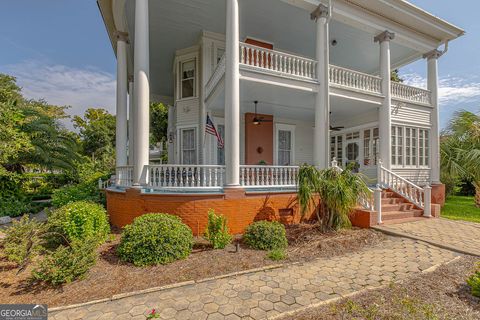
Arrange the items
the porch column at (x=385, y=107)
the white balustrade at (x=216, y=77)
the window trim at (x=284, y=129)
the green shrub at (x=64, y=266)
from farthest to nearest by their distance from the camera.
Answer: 1. the window trim at (x=284, y=129)
2. the porch column at (x=385, y=107)
3. the white balustrade at (x=216, y=77)
4. the green shrub at (x=64, y=266)

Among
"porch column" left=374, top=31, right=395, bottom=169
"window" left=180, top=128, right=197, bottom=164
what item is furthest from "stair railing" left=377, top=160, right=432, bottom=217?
"window" left=180, top=128, right=197, bottom=164

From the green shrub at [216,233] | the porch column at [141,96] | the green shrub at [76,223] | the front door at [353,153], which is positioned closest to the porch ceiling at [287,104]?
the front door at [353,153]

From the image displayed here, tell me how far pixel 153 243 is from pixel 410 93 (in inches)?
504

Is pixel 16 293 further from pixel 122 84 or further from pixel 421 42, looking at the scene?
pixel 421 42

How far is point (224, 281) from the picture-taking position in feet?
13.2

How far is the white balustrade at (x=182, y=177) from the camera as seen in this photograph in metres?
6.56

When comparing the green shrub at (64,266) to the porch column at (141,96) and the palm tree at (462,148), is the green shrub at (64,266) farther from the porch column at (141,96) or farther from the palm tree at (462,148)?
the palm tree at (462,148)

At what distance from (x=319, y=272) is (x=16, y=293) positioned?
520 centimetres

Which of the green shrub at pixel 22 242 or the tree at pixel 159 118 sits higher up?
the tree at pixel 159 118

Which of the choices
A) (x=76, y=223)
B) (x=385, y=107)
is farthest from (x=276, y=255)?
(x=385, y=107)

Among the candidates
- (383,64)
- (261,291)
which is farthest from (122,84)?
(383,64)

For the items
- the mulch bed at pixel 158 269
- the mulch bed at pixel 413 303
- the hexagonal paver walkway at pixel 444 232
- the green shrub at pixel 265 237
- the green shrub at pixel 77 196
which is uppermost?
the green shrub at pixel 77 196

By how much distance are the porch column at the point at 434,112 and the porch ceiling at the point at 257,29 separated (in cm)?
83

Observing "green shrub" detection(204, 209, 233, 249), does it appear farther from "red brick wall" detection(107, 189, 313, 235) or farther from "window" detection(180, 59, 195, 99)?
"window" detection(180, 59, 195, 99)
